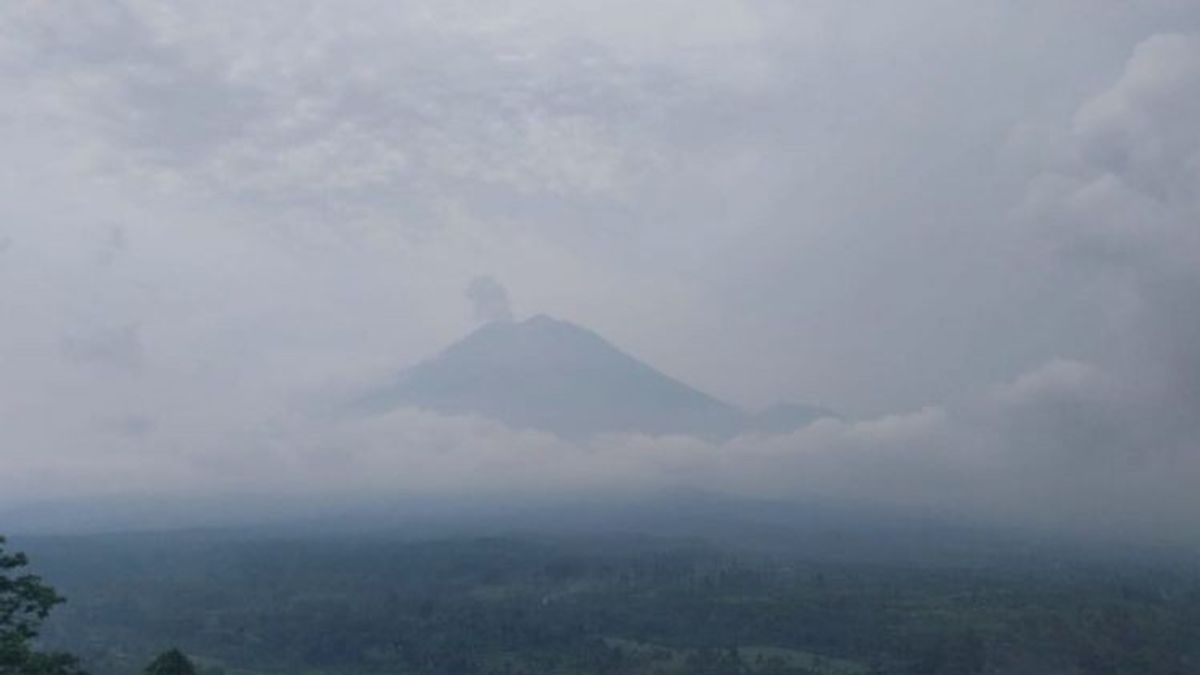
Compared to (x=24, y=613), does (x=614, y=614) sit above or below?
below

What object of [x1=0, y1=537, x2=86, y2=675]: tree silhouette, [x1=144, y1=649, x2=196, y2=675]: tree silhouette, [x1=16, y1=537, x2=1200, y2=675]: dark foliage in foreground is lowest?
[x1=16, y1=537, x2=1200, y2=675]: dark foliage in foreground

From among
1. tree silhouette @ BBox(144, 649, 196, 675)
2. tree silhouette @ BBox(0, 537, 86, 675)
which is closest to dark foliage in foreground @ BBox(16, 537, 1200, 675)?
tree silhouette @ BBox(144, 649, 196, 675)

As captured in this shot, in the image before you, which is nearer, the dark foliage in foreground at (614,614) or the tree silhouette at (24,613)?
the tree silhouette at (24,613)

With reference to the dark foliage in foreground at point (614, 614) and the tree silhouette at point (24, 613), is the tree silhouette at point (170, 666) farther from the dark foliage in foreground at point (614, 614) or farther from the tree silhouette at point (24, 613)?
the dark foliage in foreground at point (614, 614)

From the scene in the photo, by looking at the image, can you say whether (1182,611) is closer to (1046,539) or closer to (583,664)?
(583,664)

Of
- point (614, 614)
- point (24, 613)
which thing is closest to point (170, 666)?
point (24, 613)

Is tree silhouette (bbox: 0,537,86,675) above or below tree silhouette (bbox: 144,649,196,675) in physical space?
above

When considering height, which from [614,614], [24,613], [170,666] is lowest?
[614,614]

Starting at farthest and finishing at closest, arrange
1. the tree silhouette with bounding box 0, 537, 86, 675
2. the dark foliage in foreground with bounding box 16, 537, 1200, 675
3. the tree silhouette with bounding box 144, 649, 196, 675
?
the dark foliage in foreground with bounding box 16, 537, 1200, 675
the tree silhouette with bounding box 144, 649, 196, 675
the tree silhouette with bounding box 0, 537, 86, 675

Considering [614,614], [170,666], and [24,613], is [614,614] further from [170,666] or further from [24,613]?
[24,613]

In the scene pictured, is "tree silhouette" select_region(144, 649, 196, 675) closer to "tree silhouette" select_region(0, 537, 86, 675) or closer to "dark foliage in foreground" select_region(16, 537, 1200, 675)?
"tree silhouette" select_region(0, 537, 86, 675)

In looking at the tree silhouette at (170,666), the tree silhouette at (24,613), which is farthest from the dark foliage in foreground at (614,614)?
the tree silhouette at (24,613)

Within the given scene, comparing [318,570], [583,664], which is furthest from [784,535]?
[583,664]
